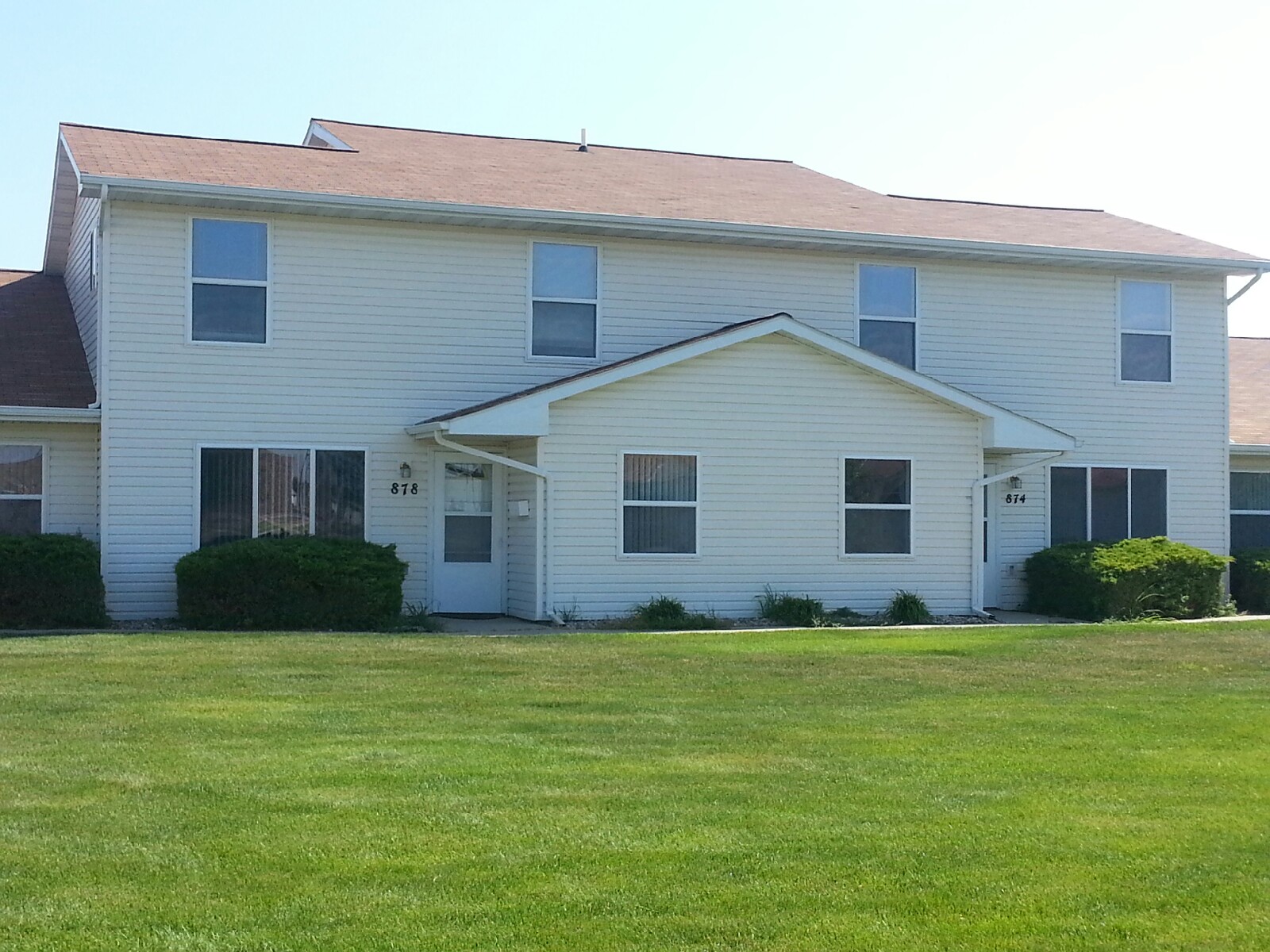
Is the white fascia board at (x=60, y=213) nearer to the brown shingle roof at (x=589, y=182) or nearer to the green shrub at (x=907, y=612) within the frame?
the brown shingle roof at (x=589, y=182)

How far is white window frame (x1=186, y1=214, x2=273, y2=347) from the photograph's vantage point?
59.0 feet

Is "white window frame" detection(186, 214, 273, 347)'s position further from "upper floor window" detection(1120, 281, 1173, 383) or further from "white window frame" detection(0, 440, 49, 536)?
"upper floor window" detection(1120, 281, 1173, 383)

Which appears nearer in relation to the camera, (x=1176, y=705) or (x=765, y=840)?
(x=765, y=840)

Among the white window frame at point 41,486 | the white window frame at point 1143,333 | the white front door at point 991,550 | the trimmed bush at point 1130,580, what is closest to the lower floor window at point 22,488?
the white window frame at point 41,486

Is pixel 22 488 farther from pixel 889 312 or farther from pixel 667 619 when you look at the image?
pixel 889 312

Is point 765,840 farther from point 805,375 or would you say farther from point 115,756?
point 805,375

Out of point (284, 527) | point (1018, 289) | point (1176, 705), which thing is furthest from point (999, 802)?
point (1018, 289)

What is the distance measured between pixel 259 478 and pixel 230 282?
2.43 metres

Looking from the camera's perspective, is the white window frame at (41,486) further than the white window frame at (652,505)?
No

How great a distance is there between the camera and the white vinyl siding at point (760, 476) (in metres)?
18.4

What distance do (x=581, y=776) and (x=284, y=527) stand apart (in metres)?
11.1

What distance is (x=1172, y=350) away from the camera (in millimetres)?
22359

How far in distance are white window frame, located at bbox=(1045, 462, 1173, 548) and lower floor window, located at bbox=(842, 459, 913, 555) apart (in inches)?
122

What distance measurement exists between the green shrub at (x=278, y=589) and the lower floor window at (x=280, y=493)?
1.11 metres
